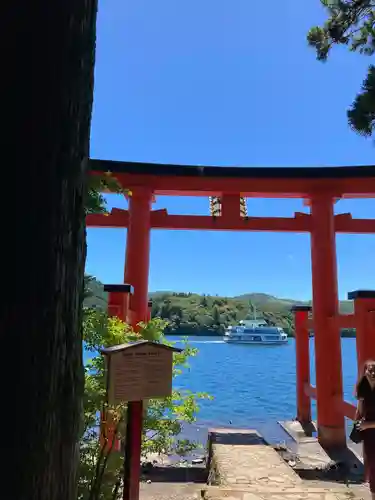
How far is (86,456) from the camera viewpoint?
2.93m

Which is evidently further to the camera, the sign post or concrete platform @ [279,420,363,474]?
concrete platform @ [279,420,363,474]

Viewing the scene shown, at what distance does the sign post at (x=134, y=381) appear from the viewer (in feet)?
8.10

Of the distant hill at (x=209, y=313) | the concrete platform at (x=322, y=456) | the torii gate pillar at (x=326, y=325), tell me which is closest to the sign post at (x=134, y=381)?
the concrete platform at (x=322, y=456)

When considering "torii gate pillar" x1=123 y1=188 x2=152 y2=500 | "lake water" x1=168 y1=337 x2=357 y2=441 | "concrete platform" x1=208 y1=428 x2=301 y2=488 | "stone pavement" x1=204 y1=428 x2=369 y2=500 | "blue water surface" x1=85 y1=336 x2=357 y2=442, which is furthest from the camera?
"lake water" x1=168 y1=337 x2=357 y2=441

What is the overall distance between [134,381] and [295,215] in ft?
18.3

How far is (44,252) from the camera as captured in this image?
123cm

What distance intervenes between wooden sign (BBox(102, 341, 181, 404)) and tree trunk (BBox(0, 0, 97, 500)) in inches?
45.1

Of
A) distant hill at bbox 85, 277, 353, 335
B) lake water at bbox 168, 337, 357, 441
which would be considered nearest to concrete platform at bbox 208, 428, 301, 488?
lake water at bbox 168, 337, 357, 441

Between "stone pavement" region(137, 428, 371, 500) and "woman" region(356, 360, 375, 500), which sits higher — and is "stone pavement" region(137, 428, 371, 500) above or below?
below

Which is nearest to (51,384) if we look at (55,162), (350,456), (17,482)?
(17,482)

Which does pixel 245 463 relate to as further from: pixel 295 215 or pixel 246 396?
pixel 246 396

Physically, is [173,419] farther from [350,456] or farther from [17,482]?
[350,456]

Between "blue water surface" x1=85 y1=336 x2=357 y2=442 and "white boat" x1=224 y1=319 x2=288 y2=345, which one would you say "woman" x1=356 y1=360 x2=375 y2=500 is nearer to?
"blue water surface" x1=85 y1=336 x2=357 y2=442

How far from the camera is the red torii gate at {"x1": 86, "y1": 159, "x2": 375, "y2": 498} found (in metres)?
6.80
